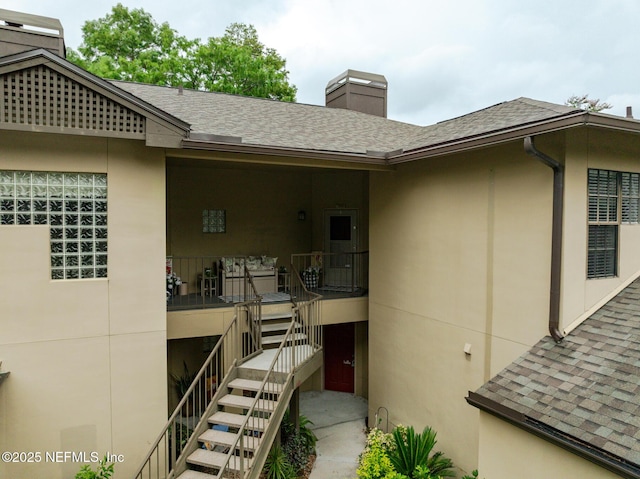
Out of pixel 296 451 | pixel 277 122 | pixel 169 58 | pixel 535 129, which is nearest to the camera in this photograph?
pixel 535 129

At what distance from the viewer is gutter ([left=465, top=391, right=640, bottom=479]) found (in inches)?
142

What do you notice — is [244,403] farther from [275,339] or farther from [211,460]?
[275,339]

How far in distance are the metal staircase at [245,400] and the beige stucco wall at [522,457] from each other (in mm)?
2858

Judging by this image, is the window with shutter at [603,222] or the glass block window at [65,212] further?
the glass block window at [65,212]

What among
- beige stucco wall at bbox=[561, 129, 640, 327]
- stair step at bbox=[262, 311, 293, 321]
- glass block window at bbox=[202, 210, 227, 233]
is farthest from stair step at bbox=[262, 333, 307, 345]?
beige stucco wall at bbox=[561, 129, 640, 327]

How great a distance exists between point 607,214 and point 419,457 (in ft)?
15.5

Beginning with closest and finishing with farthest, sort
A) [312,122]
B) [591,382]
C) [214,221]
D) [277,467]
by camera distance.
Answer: [591,382], [277,467], [312,122], [214,221]

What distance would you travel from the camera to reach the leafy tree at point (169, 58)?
21141 millimetres

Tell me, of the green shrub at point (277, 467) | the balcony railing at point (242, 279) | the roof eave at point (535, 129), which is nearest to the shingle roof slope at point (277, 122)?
the roof eave at point (535, 129)

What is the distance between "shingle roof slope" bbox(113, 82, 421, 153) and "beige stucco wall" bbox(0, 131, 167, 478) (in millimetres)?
2129

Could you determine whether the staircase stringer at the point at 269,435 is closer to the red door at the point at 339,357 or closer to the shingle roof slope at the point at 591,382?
the shingle roof slope at the point at 591,382

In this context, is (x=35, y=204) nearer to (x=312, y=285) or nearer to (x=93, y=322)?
(x=93, y=322)

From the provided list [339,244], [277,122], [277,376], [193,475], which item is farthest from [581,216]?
[339,244]

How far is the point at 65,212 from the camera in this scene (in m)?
6.22
